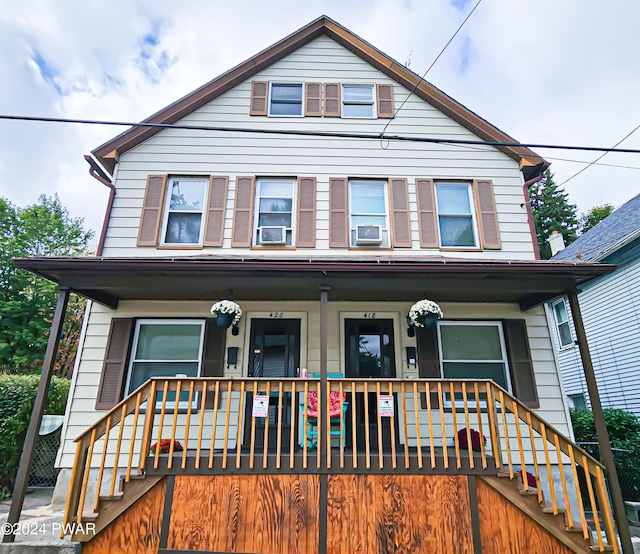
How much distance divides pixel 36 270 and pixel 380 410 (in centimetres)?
461

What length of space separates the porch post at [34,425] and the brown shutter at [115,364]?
1.13m

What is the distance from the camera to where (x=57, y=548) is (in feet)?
12.6

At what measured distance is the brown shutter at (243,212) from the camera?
22.1 ft

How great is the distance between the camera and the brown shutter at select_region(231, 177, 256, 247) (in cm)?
674

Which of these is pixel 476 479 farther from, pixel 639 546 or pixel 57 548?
pixel 57 548

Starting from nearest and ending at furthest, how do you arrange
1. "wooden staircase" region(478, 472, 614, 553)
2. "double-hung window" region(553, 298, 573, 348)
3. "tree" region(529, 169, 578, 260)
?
"wooden staircase" region(478, 472, 614, 553) < "double-hung window" region(553, 298, 573, 348) < "tree" region(529, 169, 578, 260)

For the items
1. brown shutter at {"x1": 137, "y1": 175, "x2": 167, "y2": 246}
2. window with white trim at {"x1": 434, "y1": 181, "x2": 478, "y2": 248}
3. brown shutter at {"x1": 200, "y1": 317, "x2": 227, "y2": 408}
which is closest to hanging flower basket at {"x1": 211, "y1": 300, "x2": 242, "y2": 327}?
brown shutter at {"x1": 200, "y1": 317, "x2": 227, "y2": 408}

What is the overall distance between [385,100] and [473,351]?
4981 mm

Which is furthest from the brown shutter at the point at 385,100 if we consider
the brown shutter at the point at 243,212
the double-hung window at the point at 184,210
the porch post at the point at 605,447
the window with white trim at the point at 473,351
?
the porch post at the point at 605,447

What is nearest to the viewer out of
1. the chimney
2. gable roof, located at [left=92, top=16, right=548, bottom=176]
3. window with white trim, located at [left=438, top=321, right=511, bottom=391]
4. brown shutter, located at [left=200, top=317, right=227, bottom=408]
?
brown shutter, located at [left=200, top=317, right=227, bottom=408]

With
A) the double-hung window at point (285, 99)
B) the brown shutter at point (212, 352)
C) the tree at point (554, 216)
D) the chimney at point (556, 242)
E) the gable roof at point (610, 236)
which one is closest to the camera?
the brown shutter at point (212, 352)

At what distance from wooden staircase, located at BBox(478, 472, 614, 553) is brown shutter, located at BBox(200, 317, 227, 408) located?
12.5 ft

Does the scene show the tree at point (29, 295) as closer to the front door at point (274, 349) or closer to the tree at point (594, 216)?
the front door at point (274, 349)

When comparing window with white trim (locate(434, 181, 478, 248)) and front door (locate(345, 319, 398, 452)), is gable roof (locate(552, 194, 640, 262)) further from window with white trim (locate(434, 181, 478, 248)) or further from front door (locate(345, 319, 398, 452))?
front door (locate(345, 319, 398, 452))
